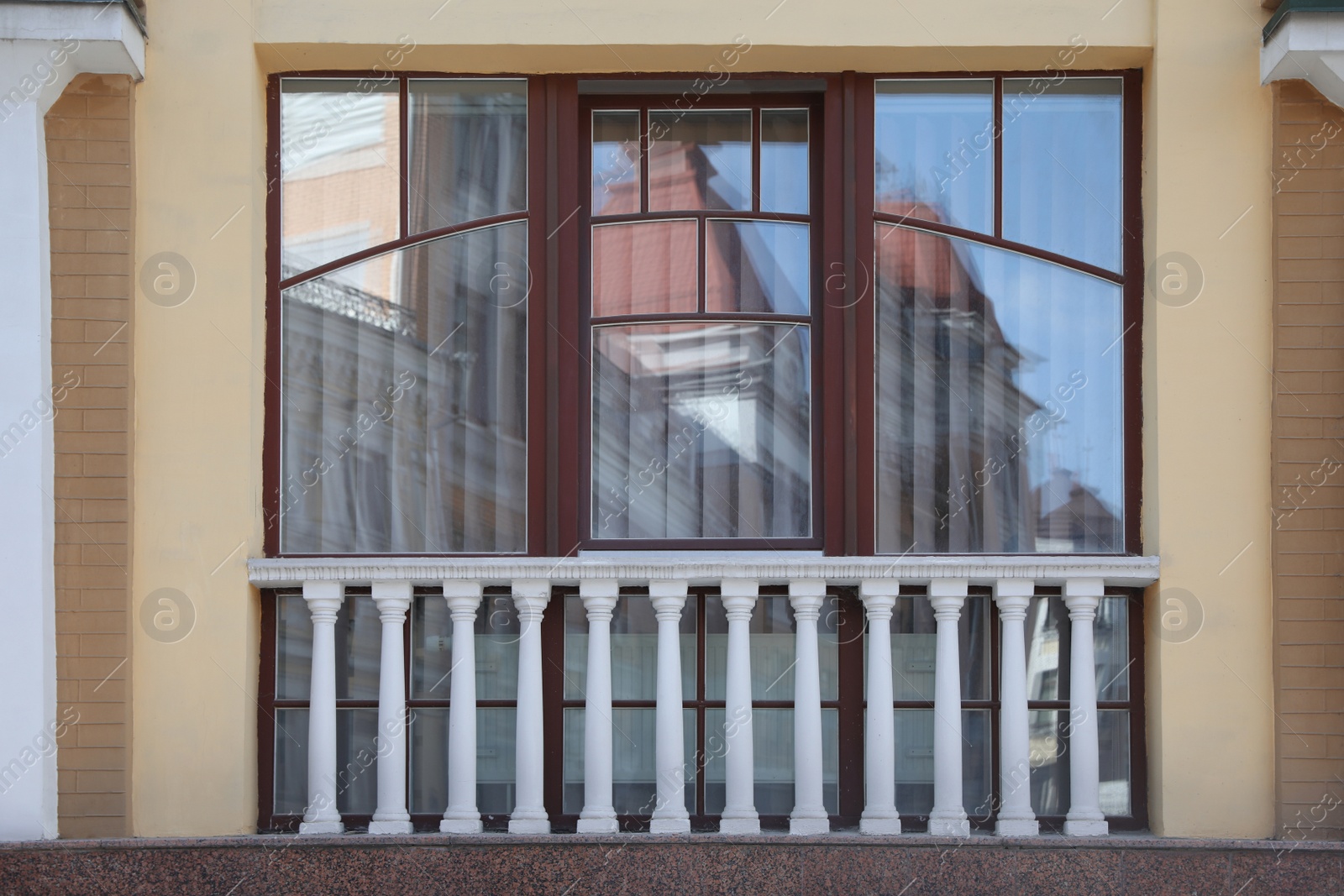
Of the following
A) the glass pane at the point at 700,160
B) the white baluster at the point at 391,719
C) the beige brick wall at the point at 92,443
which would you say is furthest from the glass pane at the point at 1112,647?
the beige brick wall at the point at 92,443

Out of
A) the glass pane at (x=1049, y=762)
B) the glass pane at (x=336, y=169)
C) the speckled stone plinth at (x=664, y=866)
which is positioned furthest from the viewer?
the glass pane at (x=336, y=169)

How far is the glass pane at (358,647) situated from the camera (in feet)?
20.2

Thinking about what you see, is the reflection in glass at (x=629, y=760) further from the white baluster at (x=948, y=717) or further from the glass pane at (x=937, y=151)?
the glass pane at (x=937, y=151)

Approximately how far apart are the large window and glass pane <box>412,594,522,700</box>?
0.26 meters

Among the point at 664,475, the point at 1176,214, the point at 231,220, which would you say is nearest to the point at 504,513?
the point at 664,475

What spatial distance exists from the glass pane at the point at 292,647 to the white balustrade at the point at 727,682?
189mm

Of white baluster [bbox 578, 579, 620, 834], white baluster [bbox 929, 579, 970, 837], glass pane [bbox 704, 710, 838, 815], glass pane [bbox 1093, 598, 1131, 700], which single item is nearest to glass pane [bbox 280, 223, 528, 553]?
white baluster [bbox 578, 579, 620, 834]

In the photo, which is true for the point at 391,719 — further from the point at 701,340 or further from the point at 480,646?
the point at 701,340

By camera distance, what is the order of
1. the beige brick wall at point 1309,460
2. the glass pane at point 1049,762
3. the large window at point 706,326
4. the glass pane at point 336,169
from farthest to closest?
the glass pane at point 336,169 → the large window at point 706,326 → the glass pane at point 1049,762 → the beige brick wall at point 1309,460

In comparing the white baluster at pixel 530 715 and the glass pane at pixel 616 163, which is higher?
the glass pane at pixel 616 163

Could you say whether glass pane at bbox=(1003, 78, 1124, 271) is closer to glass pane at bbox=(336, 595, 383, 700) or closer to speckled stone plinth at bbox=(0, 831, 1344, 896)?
speckled stone plinth at bbox=(0, 831, 1344, 896)

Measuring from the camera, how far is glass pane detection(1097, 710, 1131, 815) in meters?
6.11

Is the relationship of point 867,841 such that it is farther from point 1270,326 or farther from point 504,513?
point 1270,326

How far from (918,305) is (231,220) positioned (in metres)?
3.09
